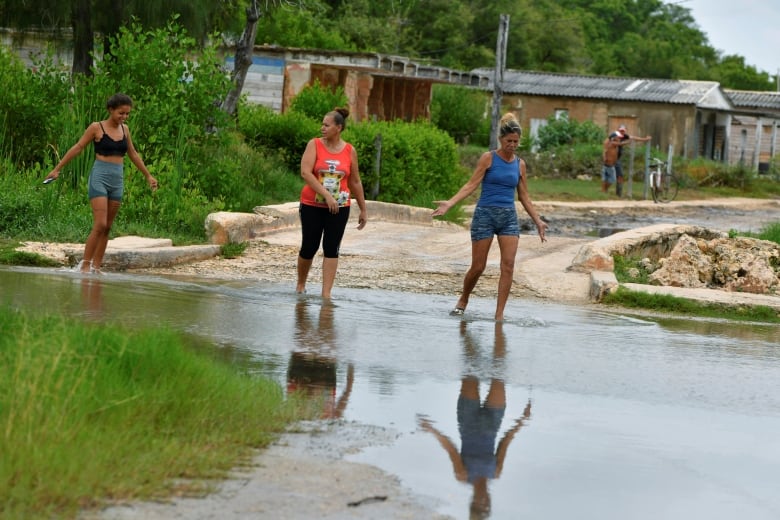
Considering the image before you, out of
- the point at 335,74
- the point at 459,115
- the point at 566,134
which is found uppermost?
the point at 335,74

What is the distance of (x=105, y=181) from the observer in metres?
11.5

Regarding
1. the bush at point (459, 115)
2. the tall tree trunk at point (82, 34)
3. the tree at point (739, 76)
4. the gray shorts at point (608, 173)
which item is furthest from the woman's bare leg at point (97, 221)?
the tree at point (739, 76)

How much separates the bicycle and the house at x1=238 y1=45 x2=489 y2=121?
640cm

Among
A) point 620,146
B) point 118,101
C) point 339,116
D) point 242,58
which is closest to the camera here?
point 339,116

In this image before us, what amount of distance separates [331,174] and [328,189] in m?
0.13

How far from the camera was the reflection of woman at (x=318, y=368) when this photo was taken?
22.6ft

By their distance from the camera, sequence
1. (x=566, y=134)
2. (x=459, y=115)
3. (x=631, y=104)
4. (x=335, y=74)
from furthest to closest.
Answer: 1. (x=631, y=104)
2. (x=566, y=134)
3. (x=459, y=115)
4. (x=335, y=74)

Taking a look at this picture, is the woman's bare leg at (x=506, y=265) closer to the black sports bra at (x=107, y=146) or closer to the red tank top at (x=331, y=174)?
the red tank top at (x=331, y=174)

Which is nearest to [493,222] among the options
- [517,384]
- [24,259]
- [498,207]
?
[498,207]

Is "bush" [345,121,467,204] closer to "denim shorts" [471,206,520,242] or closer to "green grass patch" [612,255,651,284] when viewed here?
"green grass patch" [612,255,651,284]

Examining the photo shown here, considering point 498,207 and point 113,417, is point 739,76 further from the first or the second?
point 113,417

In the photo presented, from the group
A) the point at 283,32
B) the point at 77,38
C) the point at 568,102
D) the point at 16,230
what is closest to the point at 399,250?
the point at 16,230

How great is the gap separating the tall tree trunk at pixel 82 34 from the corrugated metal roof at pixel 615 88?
36.2 meters

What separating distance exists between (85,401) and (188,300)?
5190 millimetres
